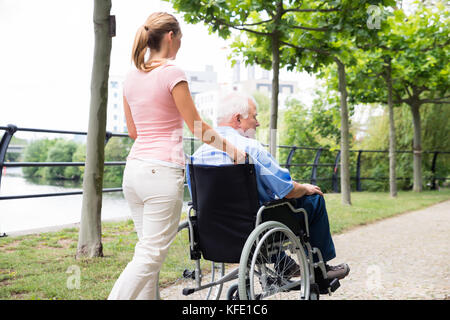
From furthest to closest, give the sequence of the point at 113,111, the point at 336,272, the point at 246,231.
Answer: the point at 113,111
the point at 336,272
the point at 246,231

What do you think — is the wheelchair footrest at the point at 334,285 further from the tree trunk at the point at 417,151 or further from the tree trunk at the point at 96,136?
the tree trunk at the point at 417,151

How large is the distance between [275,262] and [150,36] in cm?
138

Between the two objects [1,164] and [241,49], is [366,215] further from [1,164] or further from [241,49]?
[1,164]

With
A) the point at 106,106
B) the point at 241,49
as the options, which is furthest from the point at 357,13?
the point at 106,106

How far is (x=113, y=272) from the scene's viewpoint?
3.57 m

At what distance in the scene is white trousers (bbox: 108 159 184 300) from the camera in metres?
2.07

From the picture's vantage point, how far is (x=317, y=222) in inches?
110

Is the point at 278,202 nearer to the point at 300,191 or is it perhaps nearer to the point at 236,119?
the point at 300,191

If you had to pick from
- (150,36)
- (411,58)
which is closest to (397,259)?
(150,36)

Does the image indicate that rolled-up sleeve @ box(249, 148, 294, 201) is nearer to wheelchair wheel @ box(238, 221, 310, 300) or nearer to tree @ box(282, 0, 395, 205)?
wheelchair wheel @ box(238, 221, 310, 300)

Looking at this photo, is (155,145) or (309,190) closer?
(155,145)

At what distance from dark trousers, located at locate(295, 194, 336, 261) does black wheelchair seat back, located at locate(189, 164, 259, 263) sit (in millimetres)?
427

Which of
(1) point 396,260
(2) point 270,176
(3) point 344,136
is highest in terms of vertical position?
(3) point 344,136
